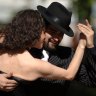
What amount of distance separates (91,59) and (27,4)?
9.66 ft

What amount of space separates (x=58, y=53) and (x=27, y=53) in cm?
40

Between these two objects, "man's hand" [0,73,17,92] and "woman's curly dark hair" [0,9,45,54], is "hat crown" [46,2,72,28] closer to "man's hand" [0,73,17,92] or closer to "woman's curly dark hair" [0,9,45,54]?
"woman's curly dark hair" [0,9,45,54]

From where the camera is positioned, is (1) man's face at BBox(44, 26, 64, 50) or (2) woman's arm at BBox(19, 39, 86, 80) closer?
(2) woman's arm at BBox(19, 39, 86, 80)

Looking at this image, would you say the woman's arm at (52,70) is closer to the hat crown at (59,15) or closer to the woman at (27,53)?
the woman at (27,53)

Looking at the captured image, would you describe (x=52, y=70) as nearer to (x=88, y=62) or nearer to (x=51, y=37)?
(x=51, y=37)

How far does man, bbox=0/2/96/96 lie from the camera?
4.40 m

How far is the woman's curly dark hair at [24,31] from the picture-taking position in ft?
14.0

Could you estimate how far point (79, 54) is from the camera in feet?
14.4

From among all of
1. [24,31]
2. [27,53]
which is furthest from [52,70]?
[24,31]

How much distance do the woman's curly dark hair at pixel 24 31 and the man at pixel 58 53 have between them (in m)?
0.11

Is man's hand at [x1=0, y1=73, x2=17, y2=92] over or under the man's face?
under

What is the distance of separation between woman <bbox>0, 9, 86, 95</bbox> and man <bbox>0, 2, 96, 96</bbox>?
94 mm

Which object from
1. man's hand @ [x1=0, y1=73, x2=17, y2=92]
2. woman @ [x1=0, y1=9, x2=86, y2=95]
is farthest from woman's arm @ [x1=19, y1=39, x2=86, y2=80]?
man's hand @ [x1=0, y1=73, x2=17, y2=92]

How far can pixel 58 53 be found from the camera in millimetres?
4648
